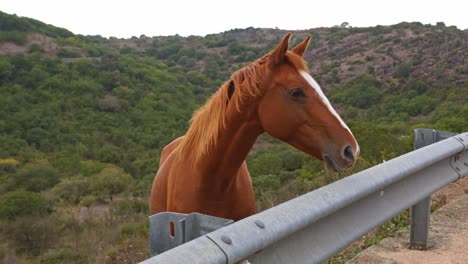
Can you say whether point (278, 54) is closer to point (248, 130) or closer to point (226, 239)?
point (248, 130)

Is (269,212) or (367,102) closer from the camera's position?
(269,212)

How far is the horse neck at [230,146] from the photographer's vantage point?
301 centimetres

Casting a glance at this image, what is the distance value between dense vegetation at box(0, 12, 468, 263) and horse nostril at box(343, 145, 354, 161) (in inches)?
168

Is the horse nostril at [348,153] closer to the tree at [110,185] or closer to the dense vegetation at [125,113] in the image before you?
the dense vegetation at [125,113]

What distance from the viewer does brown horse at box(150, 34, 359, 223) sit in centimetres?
271

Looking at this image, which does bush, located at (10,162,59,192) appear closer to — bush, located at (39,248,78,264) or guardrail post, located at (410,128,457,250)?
bush, located at (39,248,78,264)

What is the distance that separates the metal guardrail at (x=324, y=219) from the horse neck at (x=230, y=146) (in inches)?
34.2

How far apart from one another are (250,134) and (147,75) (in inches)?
2180

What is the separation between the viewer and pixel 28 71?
48.8 metres

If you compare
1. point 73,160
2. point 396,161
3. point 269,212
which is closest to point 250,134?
point 396,161

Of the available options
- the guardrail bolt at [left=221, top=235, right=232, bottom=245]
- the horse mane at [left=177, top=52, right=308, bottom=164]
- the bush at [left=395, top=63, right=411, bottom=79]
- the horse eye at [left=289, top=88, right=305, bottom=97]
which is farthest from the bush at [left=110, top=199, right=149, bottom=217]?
the bush at [left=395, top=63, right=411, bottom=79]

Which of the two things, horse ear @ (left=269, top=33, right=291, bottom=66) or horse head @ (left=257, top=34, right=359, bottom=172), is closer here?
horse head @ (left=257, top=34, right=359, bottom=172)

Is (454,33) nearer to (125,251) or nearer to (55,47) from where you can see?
(55,47)

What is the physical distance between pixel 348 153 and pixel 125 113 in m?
45.8
